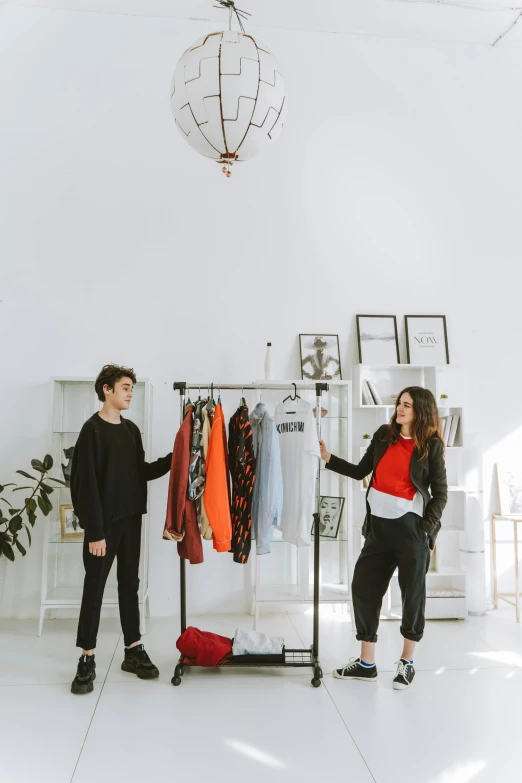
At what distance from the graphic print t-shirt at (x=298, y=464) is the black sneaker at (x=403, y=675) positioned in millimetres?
812

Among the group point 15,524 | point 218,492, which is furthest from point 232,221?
point 15,524

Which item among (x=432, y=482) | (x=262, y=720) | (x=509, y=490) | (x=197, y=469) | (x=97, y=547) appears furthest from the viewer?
(x=509, y=490)

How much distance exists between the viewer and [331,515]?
428 cm

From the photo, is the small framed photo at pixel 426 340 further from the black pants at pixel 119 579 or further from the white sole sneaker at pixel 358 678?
the black pants at pixel 119 579

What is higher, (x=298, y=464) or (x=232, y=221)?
(x=232, y=221)

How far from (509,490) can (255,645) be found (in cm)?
246

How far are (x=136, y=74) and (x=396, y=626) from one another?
14.6 ft

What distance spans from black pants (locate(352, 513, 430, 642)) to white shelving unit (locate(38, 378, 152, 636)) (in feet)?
4.99

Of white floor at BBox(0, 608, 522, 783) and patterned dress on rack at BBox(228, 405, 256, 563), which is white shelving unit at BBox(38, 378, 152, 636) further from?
patterned dress on rack at BBox(228, 405, 256, 563)

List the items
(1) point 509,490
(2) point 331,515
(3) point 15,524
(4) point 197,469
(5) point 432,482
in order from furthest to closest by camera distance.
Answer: (1) point 509,490
(2) point 331,515
(3) point 15,524
(4) point 197,469
(5) point 432,482

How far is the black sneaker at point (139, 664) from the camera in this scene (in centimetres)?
325

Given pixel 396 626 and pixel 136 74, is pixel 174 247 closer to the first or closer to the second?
pixel 136 74

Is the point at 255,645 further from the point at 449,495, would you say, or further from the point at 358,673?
the point at 449,495

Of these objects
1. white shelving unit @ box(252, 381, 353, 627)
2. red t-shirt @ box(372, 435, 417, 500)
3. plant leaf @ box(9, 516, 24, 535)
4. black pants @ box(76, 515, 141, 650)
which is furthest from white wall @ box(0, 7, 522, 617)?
red t-shirt @ box(372, 435, 417, 500)
